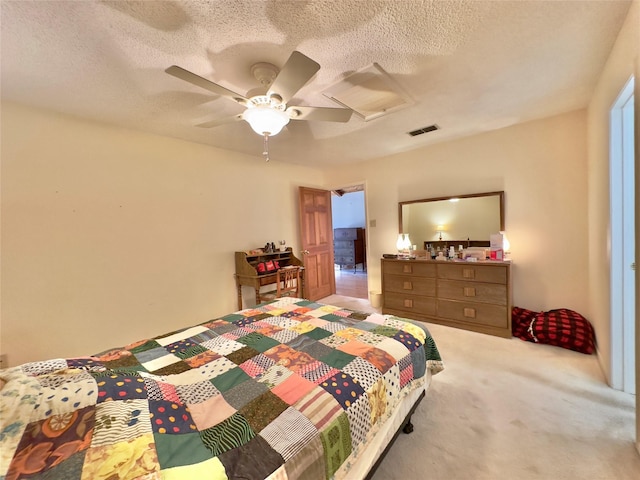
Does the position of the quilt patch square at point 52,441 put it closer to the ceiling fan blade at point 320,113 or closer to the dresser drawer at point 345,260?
the ceiling fan blade at point 320,113

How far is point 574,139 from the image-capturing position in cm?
266

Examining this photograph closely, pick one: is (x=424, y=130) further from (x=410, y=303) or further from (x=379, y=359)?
(x=379, y=359)

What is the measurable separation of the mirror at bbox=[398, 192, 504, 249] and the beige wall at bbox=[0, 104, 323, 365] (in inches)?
99.1

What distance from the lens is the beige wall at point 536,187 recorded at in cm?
270

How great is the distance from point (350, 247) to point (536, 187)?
200 inches

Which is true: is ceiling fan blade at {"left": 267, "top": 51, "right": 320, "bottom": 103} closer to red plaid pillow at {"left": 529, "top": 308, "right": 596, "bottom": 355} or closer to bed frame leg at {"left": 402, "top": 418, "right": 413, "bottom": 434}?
bed frame leg at {"left": 402, "top": 418, "right": 413, "bottom": 434}

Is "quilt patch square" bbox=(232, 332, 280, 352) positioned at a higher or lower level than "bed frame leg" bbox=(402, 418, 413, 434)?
higher

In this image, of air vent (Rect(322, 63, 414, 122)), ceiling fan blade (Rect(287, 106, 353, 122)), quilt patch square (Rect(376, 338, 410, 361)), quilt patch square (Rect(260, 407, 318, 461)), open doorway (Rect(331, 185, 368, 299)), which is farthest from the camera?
open doorway (Rect(331, 185, 368, 299))

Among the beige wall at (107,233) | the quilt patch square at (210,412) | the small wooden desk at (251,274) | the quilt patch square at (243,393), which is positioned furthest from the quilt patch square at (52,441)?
the small wooden desk at (251,274)

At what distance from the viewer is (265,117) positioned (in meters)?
1.64

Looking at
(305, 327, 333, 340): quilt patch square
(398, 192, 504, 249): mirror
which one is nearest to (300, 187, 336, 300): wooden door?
(398, 192, 504, 249): mirror

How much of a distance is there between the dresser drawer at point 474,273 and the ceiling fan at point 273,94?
2.30m

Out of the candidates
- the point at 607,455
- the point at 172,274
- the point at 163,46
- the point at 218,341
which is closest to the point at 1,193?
the point at 172,274

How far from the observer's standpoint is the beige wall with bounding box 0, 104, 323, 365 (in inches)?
84.4
